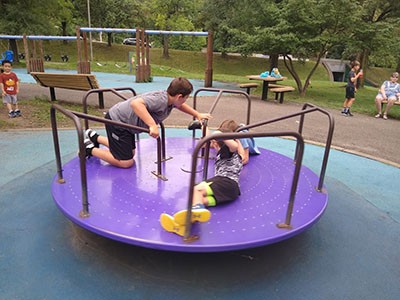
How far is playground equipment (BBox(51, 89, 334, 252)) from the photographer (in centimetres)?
194

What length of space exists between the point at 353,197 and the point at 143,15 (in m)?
34.1

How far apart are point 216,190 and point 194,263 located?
1.81 ft

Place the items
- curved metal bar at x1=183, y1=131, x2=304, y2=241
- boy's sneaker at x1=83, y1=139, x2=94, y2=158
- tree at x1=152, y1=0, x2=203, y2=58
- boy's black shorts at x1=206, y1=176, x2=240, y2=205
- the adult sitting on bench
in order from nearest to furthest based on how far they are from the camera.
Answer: curved metal bar at x1=183, y1=131, x2=304, y2=241, boy's black shorts at x1=206, y1=176, x2=240, y2=205, boy's sneaker at x1=83, y1=139, x2=94, y2=158, the adult sitting on bench, tree at x1=152, y1=0, x2=203, y2=58

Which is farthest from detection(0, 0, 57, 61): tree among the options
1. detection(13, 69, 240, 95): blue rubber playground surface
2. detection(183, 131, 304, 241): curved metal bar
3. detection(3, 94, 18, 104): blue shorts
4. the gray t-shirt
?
detection(183, 131, 304, 241): curved metal bar

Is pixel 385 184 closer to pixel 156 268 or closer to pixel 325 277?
pixel 325 277

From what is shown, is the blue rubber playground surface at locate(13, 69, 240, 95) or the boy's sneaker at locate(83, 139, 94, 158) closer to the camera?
the boy's sneaker at locate(83, 139, 94, 158)

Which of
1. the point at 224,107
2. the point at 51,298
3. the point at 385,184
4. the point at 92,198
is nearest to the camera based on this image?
the point at 51,298

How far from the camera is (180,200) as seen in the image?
247 cm

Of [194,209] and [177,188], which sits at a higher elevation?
[194,209]

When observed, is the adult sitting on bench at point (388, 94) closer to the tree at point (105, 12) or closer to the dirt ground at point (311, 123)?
the dirt ground at point (311, 123)

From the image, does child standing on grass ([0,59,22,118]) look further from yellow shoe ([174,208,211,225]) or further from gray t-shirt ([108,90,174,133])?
yellow shoe ([174,208,211,225])

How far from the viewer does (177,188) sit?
2.68 m

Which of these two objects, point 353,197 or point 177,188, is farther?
point 353,197

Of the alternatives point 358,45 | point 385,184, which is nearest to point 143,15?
point 358,45
